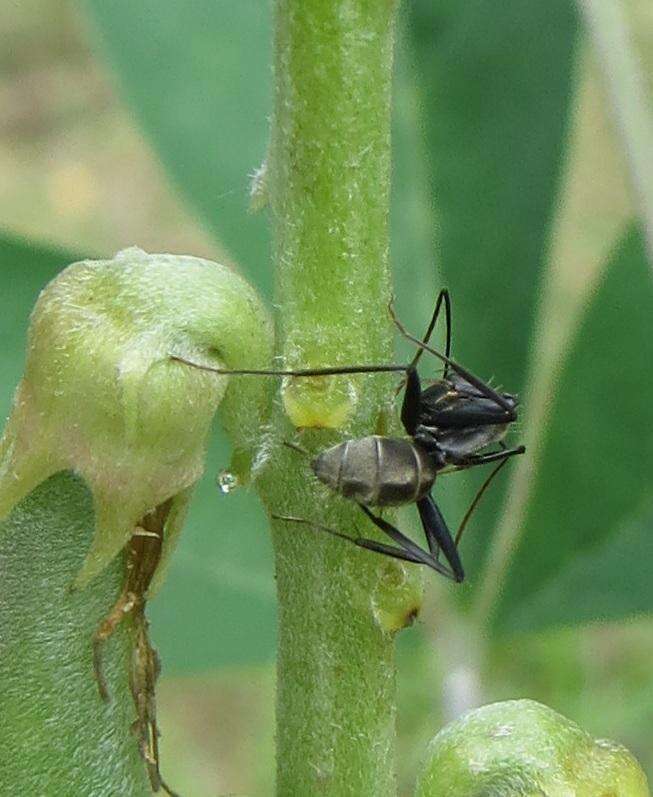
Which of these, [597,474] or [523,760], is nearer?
[523,760]

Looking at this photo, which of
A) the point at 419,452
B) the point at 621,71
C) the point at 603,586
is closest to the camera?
the point at 419,452

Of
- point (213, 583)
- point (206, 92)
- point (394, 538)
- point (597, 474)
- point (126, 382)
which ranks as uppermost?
point (206, 92)

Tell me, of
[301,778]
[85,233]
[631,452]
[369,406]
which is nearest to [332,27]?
[369,406]

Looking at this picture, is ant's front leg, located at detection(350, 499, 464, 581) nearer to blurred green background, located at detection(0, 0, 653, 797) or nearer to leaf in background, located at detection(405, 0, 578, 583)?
blurred green background, located at detection(0, 0, 653, 797)

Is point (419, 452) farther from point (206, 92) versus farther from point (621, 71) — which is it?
point (206, 92)

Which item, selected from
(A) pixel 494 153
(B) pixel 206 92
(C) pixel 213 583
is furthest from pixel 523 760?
(B) pixel 206 92

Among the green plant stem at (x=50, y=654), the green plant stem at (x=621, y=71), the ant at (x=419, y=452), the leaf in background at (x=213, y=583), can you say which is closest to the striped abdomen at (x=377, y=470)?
the ant at (x=419, y=452)

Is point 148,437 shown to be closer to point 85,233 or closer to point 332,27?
point 332,27
